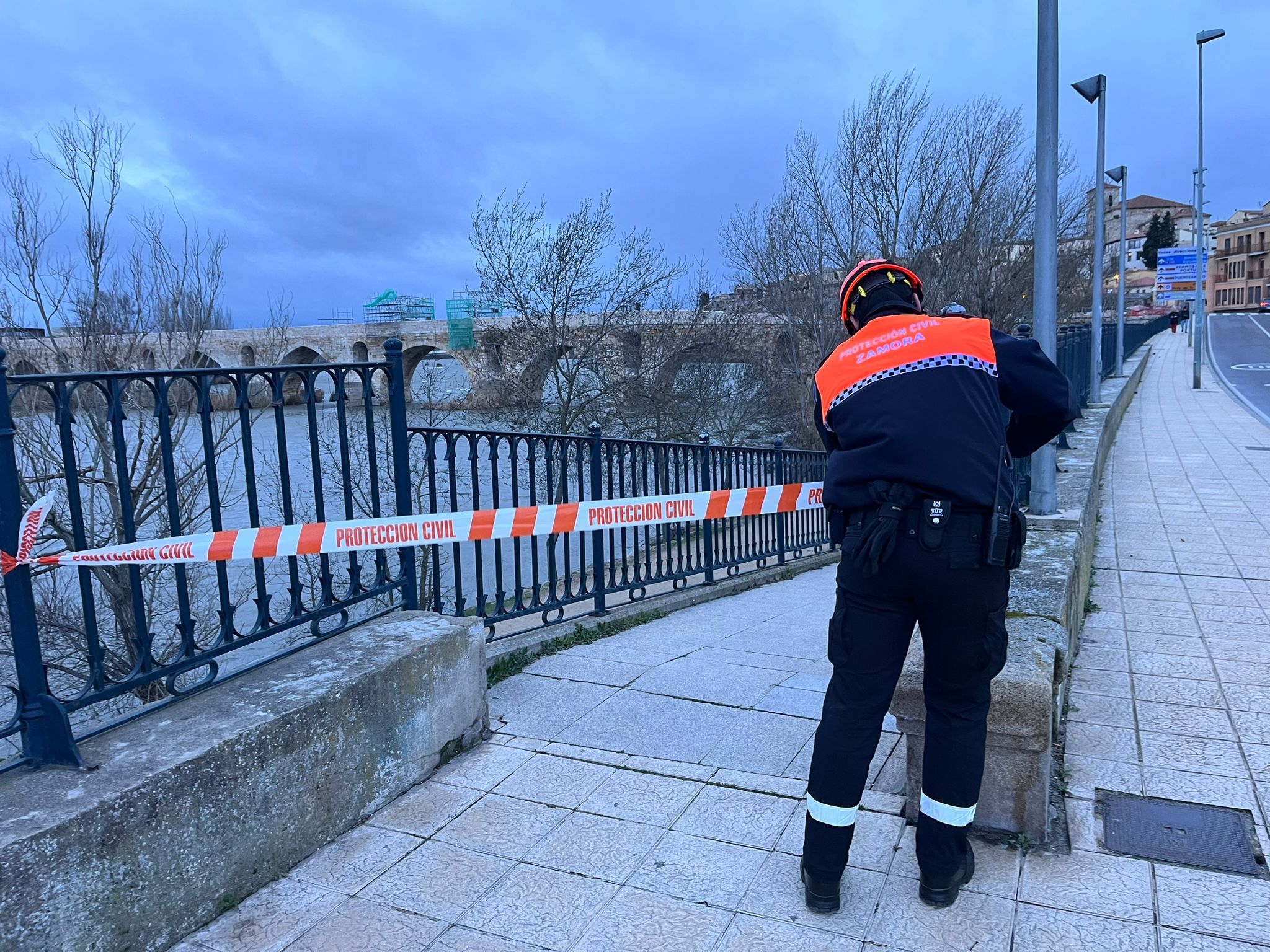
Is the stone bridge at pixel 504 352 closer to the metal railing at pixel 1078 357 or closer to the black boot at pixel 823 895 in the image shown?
the metal railing at pixel 1078 357

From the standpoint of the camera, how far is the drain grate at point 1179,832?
2.72 m

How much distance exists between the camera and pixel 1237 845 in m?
2.78

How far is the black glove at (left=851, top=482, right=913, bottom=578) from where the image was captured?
2.35 metres

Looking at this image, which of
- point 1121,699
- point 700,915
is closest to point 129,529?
point 700,915

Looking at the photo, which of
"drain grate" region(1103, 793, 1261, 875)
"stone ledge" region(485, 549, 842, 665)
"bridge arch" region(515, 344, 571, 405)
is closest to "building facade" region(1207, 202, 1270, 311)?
"bridge arch" region(515, 344, 571, 405)

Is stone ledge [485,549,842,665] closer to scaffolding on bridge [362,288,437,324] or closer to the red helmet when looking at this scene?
the red helmet

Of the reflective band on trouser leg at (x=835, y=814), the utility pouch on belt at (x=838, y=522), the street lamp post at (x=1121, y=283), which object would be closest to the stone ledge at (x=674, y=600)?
the utility pouch on belt at (x=838, y=522)

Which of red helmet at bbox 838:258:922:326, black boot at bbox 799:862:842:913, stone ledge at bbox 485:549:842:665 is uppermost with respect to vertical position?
red helmet at bbox 838:258:922:326

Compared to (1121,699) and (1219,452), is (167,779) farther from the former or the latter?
(1219,452)

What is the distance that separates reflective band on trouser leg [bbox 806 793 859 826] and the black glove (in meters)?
0.66

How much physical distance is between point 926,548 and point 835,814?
789 millimetres

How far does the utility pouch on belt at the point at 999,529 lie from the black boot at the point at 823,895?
3.25ft

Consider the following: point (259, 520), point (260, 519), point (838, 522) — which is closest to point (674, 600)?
point (260, 519)

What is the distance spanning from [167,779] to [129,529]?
1.01 metres
